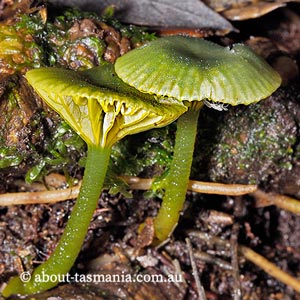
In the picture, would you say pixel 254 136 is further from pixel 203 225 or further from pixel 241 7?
pixel 241 7

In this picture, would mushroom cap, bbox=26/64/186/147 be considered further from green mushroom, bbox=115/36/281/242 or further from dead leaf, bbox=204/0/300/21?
dead leaf, bbox=204/0/300/21

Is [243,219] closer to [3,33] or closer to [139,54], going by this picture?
[139,54]

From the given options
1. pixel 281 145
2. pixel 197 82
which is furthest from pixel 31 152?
pixel 281 145

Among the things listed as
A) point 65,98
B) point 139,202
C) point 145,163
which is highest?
point 65,98

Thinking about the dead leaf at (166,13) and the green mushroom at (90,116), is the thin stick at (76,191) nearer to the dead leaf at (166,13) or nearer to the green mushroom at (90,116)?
the green mushroom at (90,116)

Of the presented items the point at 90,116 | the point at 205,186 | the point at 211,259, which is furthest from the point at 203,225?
the point at 90,116

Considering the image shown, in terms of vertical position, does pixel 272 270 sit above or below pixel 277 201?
below

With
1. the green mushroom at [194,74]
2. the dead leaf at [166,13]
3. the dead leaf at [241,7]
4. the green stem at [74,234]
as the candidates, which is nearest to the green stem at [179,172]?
the green mushroom at [194,74]

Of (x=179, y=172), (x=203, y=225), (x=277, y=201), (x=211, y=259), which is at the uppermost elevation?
(x=179, y=172)
